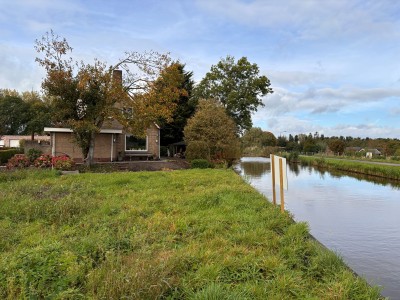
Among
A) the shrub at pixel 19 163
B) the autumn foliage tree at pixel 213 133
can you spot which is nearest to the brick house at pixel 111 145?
the autumn foliage tree at pixel 213 133

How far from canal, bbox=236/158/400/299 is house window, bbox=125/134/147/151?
1524 centimetres

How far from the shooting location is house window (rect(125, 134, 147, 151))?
28828 mm

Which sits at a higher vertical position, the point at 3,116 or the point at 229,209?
the point at 3,116

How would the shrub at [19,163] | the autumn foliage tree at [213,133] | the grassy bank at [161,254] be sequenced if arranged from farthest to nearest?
1. the autumn foliage tree at [213,133]
2. the shrub at [19,163]
3. the grassy bank at [161,254]

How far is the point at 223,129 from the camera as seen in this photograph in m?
27.0

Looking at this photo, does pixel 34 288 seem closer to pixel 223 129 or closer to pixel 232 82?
pixel 223 129

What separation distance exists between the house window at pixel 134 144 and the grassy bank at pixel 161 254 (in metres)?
20.5

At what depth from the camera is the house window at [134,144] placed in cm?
2883

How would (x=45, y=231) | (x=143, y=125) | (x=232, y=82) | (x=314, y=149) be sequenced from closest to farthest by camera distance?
(x=45, y=231) → (x=143, y=125) → (x=232, y=82) → (x=314, y=149)

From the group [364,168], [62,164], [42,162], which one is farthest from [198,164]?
[364,168]

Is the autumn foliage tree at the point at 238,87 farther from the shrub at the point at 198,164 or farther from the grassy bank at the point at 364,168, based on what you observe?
the shrub at the point at 198,164

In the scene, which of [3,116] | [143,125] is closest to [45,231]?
[143,125]

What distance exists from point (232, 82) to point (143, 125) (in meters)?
25.5

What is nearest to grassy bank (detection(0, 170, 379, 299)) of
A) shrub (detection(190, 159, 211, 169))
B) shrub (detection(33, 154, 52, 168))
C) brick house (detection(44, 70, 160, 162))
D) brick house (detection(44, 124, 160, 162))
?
shrub (detection(33, 154, 52, 168))
